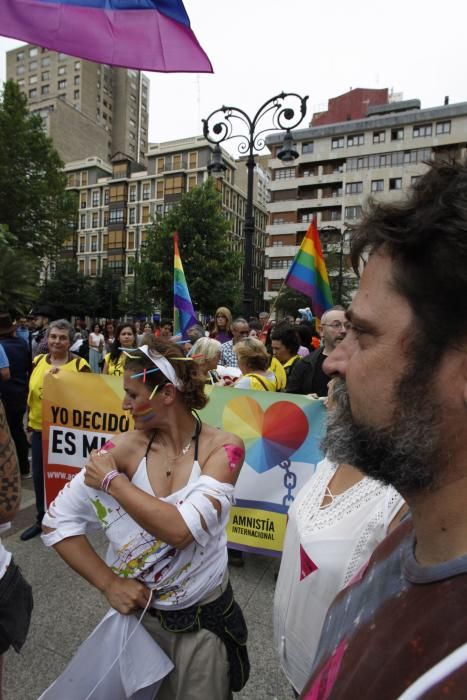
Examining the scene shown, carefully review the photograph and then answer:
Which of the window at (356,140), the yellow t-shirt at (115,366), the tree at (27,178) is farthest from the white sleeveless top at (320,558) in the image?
the window at (356,140)

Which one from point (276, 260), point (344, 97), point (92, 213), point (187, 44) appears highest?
point (344, 97)

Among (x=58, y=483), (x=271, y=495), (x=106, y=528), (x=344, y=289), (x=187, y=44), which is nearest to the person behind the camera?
(x=106, y=528)

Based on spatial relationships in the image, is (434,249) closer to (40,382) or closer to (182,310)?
(40,382)

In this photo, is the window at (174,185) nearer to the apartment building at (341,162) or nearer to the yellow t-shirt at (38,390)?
the apartment building at (341,162)

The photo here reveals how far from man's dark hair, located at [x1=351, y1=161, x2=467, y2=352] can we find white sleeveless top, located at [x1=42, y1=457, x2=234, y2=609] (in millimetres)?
1112

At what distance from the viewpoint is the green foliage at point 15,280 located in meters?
2.05

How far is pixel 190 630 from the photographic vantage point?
A: 1571 millimetres

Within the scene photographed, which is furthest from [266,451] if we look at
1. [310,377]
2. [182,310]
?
[182,310]

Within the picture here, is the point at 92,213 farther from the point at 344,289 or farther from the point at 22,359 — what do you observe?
the point at 22,359

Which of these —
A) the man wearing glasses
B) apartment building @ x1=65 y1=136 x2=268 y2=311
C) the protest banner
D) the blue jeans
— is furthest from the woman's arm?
apartment building @ x1=65 y1=136 x2=268 y2=311

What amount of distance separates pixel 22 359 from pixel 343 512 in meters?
4.94

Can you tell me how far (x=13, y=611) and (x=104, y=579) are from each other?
21.6 inches

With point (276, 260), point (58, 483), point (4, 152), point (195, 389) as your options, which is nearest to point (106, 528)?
point (195, 389)

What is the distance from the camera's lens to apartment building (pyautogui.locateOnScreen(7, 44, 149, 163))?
61.8 metres
